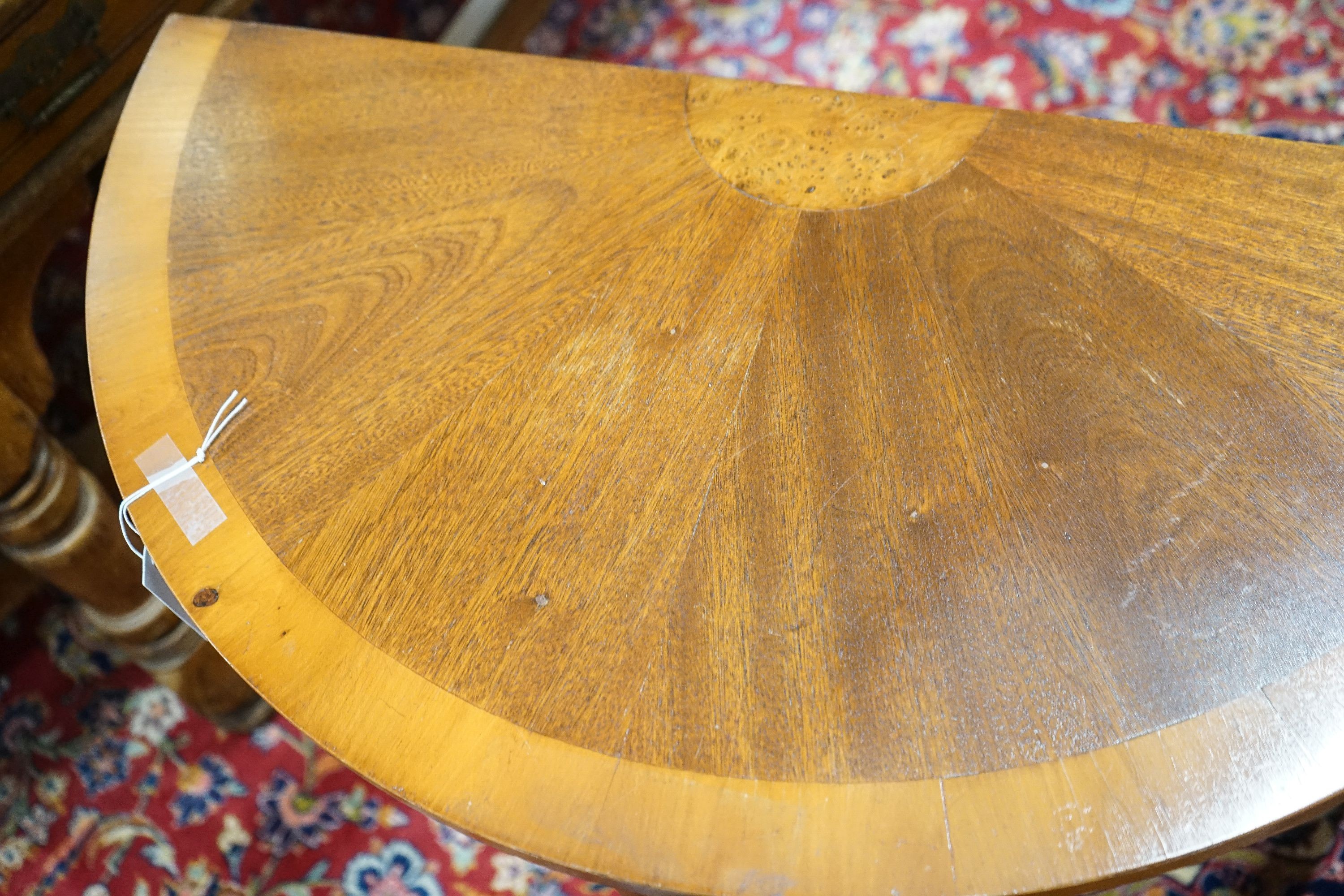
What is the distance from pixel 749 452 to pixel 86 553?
526 millimetres

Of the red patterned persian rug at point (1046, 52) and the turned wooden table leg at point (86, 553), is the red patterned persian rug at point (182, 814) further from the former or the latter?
the red patterned persian rug at point (1046, 52)

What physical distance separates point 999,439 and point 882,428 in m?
0.06

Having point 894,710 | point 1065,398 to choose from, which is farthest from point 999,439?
point 894,710

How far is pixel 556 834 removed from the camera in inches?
16.6

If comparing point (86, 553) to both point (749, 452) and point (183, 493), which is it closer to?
point (183, 493)

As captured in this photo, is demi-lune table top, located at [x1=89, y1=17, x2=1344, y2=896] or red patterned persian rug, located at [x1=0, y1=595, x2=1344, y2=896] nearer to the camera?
demi-lune table top, located at [x1=89, y1=17, x2=1344, y2=896]

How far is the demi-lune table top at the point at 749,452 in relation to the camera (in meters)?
0.42

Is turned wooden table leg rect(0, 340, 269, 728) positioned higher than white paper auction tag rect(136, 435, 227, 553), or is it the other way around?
white paper auction tag rect(136, 435, 227, 553)

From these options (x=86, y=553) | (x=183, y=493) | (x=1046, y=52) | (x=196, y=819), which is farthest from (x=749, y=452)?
(x=1046, y=52)

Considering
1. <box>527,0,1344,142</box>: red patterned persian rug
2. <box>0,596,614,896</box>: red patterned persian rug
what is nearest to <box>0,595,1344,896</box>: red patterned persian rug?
<box>0,596,614,896</box>: red patterned persian rug

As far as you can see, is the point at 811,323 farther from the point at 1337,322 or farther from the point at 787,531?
the point at 1337,322

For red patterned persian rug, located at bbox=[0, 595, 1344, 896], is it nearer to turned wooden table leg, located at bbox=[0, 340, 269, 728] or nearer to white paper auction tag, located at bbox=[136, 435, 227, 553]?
turned wooden table leg, located at bbox=[0, 340, 269, 728]

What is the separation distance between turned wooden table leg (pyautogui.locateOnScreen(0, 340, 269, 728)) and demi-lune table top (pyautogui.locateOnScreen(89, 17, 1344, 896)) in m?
0.20

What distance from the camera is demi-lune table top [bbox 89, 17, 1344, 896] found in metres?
0.42
